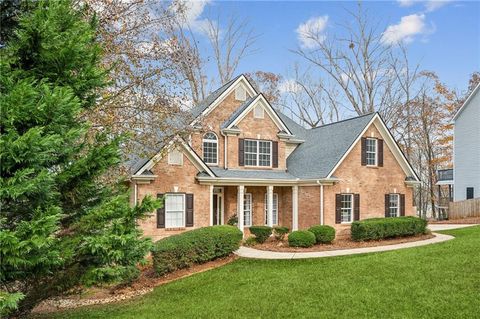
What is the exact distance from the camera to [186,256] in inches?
512

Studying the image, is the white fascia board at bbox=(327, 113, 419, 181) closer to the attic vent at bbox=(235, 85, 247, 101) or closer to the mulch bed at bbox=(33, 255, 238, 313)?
the attic vent at bbox=(235, 85, 247, 101)

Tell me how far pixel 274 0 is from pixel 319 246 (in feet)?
32.0

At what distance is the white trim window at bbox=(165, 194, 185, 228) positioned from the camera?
1712 cm

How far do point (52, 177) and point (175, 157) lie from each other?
1103cm

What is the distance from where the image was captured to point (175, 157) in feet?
57.0

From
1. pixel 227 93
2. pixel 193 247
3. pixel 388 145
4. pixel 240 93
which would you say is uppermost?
pixel 240 93

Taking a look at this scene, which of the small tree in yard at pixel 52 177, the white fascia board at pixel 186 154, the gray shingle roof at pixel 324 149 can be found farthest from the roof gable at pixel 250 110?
the small tree in yard at pixel 52 177

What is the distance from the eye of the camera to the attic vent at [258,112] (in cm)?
2061

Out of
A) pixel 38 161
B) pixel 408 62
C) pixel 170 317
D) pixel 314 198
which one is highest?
pixel 408 62

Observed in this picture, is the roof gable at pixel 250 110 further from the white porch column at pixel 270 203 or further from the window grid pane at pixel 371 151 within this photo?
the window grid pane at pixel 371 151

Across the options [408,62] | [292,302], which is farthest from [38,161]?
[408,62]

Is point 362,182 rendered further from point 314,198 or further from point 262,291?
point 262,291

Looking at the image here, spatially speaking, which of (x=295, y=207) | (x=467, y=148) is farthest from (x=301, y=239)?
(x=467, y=148)

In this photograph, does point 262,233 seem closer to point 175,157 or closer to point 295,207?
point 295,207
